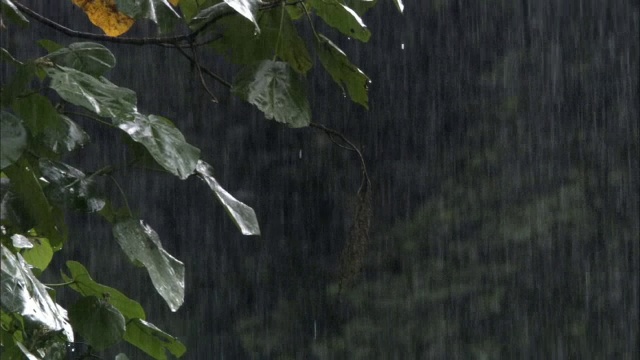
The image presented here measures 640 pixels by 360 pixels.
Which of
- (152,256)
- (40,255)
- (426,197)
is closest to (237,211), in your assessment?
(152,256)

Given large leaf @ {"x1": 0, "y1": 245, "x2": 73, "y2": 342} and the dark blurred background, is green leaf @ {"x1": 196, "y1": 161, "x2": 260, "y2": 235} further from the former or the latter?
the dark blurred background

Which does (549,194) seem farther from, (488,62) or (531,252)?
(488,62)

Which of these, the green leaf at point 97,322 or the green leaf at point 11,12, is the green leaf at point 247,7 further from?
the green leaf at point 97,322

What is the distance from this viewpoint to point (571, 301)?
5691mm

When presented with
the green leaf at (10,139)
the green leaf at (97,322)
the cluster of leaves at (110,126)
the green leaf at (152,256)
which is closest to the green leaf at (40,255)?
the cluster of leaves at (110,126)

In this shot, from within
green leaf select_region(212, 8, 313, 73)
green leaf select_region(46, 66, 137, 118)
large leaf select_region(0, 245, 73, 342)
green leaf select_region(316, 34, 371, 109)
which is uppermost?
green leaf select_region(212, 8, 313, 73)

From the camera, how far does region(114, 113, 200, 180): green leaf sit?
0.75 m

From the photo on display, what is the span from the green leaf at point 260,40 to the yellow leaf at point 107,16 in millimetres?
142

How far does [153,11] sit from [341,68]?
161 millimetres

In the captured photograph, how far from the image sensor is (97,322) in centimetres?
88

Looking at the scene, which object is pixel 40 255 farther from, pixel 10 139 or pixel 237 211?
pixel 10 139

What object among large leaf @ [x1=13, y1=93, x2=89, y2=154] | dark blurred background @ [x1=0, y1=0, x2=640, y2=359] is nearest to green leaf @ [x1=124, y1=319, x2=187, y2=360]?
large leaf @ [x1=13, y1=93, x2=89, y2=154]

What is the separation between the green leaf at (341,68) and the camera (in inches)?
35.5

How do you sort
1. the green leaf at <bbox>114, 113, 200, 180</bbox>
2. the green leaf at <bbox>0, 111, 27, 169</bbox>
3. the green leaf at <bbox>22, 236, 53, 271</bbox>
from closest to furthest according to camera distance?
the green leaf at <bbox>0, 111, 27, 169</bbox>
the green leaf at <bbox>114, 113, 200, 180</bbox>
the green leaf at <bbox>22, 236, 53, 271</bbox>
